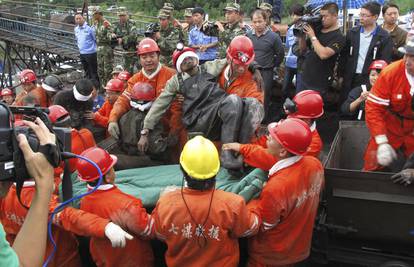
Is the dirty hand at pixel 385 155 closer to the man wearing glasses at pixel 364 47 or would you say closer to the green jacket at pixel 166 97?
the green jacket at pixel 166 97

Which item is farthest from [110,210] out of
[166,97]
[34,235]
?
[166,97]

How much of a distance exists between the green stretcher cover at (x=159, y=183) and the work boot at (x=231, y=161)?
13cm

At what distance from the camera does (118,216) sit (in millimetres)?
2928

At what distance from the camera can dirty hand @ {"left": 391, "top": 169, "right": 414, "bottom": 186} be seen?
9.51 ft

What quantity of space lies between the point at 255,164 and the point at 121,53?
6.70 meters

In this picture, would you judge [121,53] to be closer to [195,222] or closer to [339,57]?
[339,57]

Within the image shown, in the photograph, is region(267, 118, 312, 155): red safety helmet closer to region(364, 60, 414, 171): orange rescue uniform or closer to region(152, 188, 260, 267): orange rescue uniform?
region(152, 188, 260, 267): orange rescue uniform

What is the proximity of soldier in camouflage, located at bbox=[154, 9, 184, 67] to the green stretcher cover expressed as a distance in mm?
4132

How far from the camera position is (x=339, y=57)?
5504mm

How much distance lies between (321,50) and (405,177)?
2.48m

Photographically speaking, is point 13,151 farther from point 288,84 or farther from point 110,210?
point 288,84

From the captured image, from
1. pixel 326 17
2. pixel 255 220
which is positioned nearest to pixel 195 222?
pixel 255 220

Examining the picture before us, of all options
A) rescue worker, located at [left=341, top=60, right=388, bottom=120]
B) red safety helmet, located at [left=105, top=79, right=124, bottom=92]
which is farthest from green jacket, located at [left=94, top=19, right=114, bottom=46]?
rescue worker, located at [left=341, top=60, right=388, bottom=120]

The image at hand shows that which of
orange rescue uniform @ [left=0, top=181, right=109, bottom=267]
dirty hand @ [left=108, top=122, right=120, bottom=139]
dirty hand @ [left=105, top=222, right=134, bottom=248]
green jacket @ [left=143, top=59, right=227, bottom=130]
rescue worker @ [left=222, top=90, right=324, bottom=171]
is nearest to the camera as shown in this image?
dirty hand @ [left=105, top=222, right=134, bottom=248]
